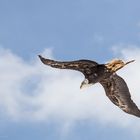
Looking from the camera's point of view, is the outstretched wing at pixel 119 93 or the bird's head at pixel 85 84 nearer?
the bird's head at pixel 85 84

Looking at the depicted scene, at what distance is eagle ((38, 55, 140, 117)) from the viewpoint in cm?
2922

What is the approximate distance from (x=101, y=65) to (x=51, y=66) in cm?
253

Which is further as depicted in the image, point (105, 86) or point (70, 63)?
point (105, 86)

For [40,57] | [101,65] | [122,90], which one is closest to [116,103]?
[122,90]

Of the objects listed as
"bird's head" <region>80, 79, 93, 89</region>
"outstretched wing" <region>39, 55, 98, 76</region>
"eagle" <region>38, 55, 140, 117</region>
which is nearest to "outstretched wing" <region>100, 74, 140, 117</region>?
"eagle" <region>38, 55, 140, 117</region>

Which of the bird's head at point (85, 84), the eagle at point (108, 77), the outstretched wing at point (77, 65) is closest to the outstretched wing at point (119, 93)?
the eagle at point (108, 77)

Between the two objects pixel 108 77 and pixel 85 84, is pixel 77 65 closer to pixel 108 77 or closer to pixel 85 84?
pixel 85 84

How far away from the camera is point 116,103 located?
32.3m

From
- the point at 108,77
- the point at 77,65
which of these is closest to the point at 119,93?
the point at 108,77

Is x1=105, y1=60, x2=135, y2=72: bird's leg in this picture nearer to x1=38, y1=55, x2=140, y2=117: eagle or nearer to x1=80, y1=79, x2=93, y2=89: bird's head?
x1=38, y1=55, x2=140, y2=117: eagle

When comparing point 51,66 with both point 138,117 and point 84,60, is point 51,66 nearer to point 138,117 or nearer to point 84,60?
point 84,60

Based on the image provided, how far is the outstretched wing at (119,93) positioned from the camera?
31250mm

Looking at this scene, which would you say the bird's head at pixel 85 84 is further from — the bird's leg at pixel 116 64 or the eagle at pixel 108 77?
the bird's leg at pixel 116 64

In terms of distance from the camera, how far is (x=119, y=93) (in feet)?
105
